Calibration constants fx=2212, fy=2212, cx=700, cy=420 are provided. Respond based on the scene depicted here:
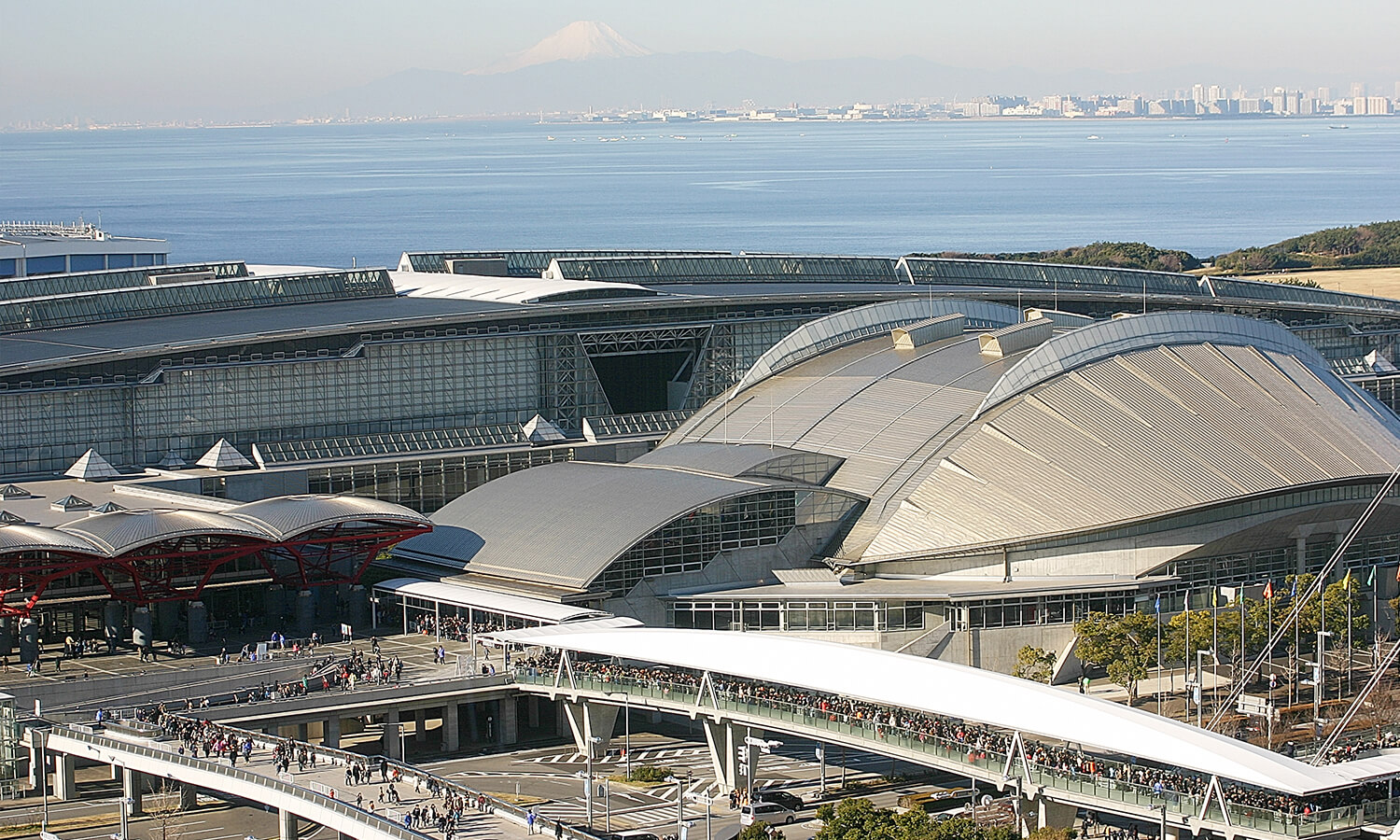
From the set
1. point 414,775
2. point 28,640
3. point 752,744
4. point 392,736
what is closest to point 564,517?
point 392,736

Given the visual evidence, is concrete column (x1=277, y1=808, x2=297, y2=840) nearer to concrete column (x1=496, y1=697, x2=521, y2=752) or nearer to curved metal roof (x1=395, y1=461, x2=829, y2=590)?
concrete column (x1=496, y1=697, x2=521, y2=752)

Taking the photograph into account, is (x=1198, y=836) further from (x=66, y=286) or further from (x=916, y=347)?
(x=66, y=286)

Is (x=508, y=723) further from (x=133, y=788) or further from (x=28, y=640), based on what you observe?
(x=28, y=640)

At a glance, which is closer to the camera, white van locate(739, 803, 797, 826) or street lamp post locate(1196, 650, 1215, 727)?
white van locate(739, 803, 797, 826)

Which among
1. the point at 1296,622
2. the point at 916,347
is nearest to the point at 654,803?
the point at 1296,622

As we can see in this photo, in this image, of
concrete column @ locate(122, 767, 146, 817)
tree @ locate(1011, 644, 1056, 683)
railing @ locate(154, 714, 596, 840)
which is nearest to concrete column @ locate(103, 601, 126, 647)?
railing @ locate(154, 714, 596, 840)

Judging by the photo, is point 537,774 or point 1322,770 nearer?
point 1322,770
